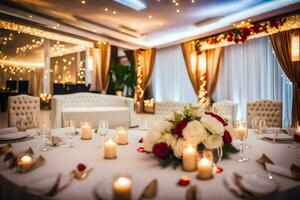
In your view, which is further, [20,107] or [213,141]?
[20,107]

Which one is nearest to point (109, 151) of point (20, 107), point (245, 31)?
point (20, 107)

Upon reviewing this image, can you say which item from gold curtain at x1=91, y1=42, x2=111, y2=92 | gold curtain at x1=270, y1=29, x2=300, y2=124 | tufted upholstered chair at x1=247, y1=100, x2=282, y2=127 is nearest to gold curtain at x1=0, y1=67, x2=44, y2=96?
gold curtain at x1=91, y1=42, x2=111, y2=92

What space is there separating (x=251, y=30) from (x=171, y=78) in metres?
3.70

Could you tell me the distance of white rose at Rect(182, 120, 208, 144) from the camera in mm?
1251

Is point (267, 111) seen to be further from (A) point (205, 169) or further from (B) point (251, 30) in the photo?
(A) point (205, 169)

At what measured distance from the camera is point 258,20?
588cm

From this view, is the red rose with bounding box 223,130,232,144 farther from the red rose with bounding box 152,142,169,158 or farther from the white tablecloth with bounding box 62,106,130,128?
the white tablecloth with bounding box 62,106,130,128

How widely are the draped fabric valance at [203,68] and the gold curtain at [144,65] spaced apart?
1.61 m

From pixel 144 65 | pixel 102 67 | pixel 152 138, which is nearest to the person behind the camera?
pixel 152 138

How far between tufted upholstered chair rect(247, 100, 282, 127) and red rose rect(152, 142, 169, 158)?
2.67 m

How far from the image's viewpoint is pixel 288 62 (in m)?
5.50

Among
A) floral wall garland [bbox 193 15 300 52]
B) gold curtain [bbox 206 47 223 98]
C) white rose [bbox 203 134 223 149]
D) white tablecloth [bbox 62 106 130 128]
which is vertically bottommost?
white tablecloth [bbox 62 106 130 128]

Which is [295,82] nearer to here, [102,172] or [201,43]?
[201,43]

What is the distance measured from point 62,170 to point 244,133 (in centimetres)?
104
